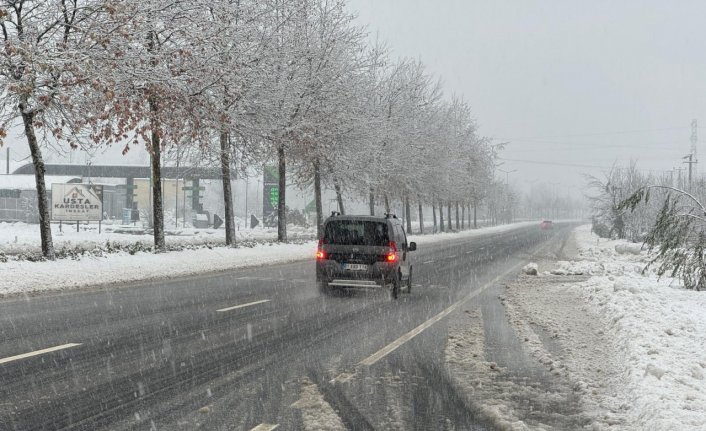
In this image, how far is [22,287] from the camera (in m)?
13.7

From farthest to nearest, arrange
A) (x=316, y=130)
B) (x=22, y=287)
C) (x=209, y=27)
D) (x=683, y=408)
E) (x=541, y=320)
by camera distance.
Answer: (x=316, y=130), (x=209, y=27), (x=22, y=287), (x=541, y=320), (x=683, y=408)

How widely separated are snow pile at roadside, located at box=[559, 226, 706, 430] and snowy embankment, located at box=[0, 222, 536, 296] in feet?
37.7

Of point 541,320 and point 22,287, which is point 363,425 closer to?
point 541,320

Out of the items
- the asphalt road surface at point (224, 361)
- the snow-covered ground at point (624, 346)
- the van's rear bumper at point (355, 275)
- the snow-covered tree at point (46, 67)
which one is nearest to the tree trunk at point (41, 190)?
the snow-covered tree at point (46, 67)

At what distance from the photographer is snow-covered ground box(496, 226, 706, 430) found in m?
5.46

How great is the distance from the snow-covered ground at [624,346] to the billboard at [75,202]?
21.9 m

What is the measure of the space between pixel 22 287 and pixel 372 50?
3123cm

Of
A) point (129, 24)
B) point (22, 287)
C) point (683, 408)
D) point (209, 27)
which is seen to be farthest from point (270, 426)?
point (209, 27)

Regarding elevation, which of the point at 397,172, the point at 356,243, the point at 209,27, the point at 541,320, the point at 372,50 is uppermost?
the point at 372,50

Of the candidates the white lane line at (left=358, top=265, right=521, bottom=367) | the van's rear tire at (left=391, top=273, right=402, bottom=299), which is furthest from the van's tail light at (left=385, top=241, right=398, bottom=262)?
the white lane line at (left=358, top=265, right=521, bottom=367)

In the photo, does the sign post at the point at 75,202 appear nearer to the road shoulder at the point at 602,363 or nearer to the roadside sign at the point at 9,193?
the road shoulder at the point at 602,363

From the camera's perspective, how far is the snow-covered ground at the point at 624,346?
5.46m

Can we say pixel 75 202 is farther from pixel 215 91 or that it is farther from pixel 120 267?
pixel 120 267

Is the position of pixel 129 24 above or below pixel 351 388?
above
